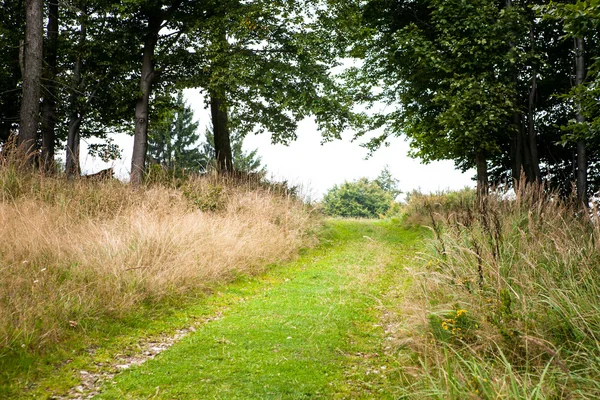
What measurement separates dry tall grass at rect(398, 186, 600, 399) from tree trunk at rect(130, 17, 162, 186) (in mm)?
12353

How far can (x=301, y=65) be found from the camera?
16500 mm

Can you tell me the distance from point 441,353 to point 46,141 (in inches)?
694

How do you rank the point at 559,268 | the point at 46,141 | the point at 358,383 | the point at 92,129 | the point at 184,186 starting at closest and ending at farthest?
the point at 358,383 → the point at 559,268 → the point at 184,186 → the point at 46,141 → the point at 92,129

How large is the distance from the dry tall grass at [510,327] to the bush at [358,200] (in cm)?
4015

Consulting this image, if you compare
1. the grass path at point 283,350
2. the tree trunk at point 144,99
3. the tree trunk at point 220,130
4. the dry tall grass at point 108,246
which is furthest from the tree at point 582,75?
the tree trunk at point 144,99

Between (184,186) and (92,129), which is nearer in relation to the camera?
(184,186)

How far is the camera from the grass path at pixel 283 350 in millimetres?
4430

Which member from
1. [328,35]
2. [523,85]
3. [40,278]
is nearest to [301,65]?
[328,35]

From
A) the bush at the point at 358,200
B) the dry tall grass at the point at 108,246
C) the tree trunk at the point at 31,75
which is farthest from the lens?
the bush at the point at 358,200

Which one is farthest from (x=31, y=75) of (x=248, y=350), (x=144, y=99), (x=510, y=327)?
(x=510, y=327)

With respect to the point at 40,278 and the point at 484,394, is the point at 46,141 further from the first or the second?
the point at 484,394

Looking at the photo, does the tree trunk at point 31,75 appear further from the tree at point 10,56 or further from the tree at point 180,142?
the tree at point 180,142

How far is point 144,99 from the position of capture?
16.5m

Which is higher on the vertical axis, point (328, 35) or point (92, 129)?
point (328, 35)
